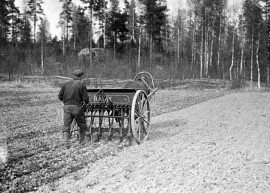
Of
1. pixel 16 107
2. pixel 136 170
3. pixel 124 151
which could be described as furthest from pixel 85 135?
pixel 16 107

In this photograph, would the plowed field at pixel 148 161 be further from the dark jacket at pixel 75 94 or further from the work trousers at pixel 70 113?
the dark jacket at pixel 75 94

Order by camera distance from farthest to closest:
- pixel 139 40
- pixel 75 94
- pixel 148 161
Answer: pixel 139 40, pixel 75 94, pixel 148 161

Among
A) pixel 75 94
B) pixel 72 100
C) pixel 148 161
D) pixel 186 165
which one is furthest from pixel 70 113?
pixel 186 165

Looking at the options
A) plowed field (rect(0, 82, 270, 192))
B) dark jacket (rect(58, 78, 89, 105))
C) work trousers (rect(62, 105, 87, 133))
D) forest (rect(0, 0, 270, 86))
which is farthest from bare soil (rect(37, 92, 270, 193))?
forest (rect(0, 0, 270, 86))

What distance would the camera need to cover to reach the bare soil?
460 centimetres

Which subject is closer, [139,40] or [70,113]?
[70,113]

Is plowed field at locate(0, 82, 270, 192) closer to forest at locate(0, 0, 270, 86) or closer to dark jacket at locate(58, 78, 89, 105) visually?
dark jacket at locate(58, 78, 89, 105)

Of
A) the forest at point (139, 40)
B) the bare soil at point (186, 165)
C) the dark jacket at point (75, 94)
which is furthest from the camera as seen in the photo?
the forest at point (139, 40)

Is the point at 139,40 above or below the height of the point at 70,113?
above

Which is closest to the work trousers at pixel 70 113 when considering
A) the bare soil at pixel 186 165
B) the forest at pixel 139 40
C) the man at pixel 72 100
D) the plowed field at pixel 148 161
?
the man at pixel 72 100

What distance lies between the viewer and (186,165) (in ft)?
18.4

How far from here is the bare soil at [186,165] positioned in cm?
460

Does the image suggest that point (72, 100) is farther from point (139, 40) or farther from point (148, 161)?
point (139, 40)

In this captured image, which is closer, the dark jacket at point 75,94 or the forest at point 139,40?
the dark jacket at point 75,94
